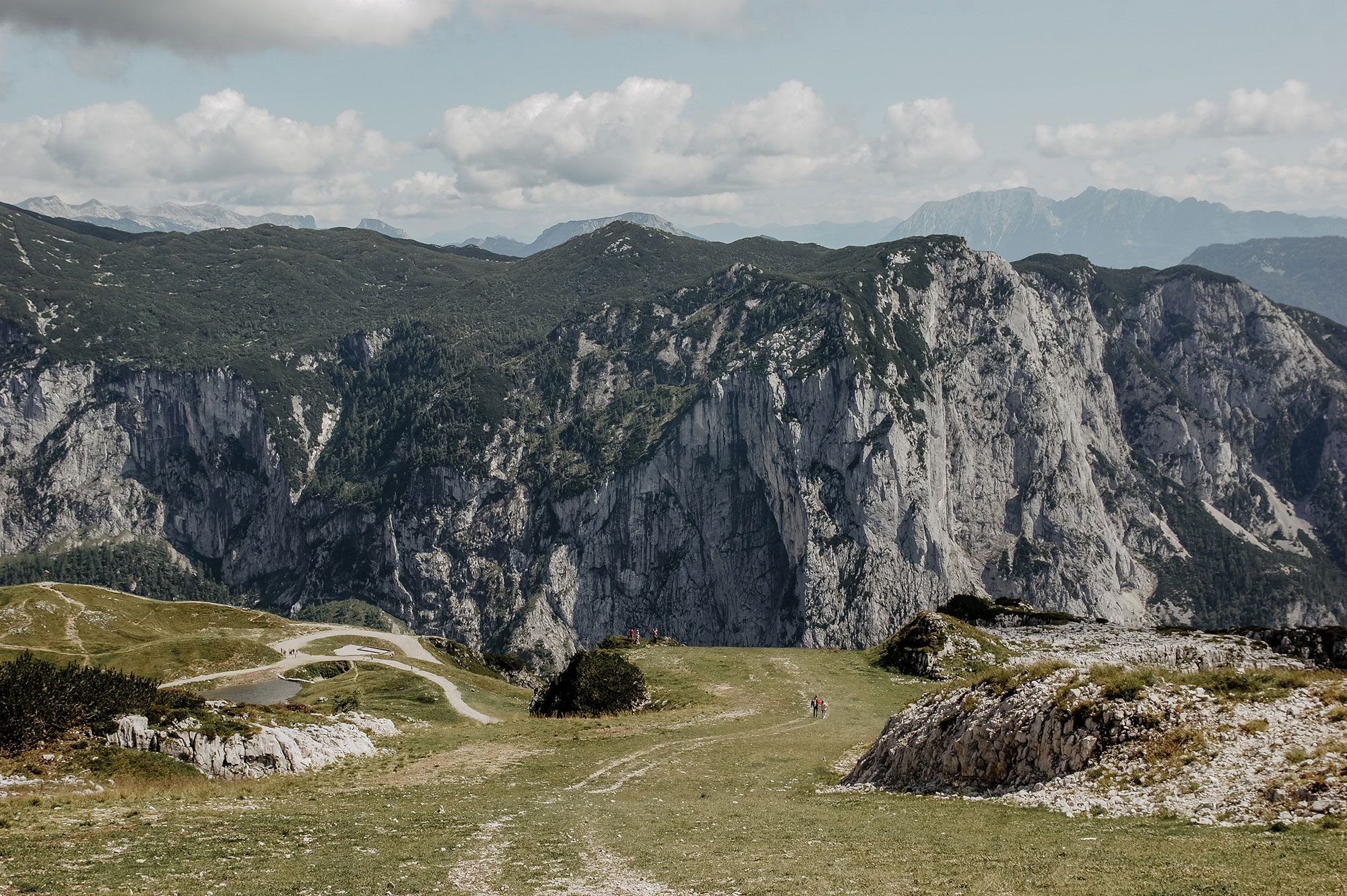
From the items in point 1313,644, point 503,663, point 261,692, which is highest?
point 1313,644

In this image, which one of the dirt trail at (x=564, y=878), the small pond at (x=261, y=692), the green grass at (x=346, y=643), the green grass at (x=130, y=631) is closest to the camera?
the dirt trail at (x=564, y=878)

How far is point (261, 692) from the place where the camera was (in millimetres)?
86250

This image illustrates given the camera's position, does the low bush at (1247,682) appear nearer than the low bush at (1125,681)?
Yes

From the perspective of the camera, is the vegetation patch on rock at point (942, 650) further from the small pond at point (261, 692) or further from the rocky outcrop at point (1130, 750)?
the small pond at point (261, 692)

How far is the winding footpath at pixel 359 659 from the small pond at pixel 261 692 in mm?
4065

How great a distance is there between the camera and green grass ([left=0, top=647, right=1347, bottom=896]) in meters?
20.9

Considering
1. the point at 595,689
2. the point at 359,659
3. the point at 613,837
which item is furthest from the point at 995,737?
the point at 359,659

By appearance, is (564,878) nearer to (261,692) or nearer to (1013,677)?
(1013,677)

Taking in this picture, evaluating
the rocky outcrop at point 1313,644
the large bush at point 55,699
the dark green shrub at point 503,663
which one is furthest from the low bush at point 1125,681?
the dark green shrub at point 503,663

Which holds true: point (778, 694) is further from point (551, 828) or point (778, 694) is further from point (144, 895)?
point (144, 895)

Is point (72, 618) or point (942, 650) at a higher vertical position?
point (942, 650)

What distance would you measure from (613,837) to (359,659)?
87.7 meters

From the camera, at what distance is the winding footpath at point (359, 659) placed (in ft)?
276

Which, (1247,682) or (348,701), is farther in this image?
(348,701)
